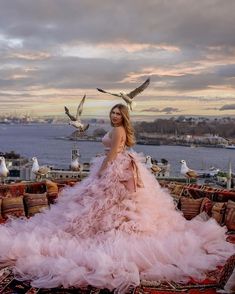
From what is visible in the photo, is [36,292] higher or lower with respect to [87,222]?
lower

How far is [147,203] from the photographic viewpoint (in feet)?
13.7

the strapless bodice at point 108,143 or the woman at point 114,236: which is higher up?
the strapless bodice at point 108,143

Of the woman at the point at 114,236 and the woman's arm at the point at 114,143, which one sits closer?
the woman at the point at 114,236

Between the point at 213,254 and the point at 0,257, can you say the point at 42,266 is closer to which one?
the point at 0,257

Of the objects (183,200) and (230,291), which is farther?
(183,200)

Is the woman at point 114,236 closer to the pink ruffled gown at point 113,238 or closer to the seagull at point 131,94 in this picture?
the pink ruffled gown at point 113,238

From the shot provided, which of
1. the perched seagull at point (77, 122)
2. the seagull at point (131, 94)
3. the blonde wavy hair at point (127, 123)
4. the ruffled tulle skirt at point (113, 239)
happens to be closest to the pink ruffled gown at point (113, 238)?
the ruffled tulle skirt at point (113, 239)

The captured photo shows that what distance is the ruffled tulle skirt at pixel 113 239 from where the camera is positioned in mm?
3359

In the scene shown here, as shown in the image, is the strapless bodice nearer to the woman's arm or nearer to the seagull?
the woman's arm

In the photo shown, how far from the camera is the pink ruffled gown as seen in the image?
3.36m

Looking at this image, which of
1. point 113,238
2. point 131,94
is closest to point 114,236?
point 113,238

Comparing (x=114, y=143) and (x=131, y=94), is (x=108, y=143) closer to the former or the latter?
(x=114, y=143)

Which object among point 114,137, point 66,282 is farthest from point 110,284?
point 114,137

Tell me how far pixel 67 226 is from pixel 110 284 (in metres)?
0.91
